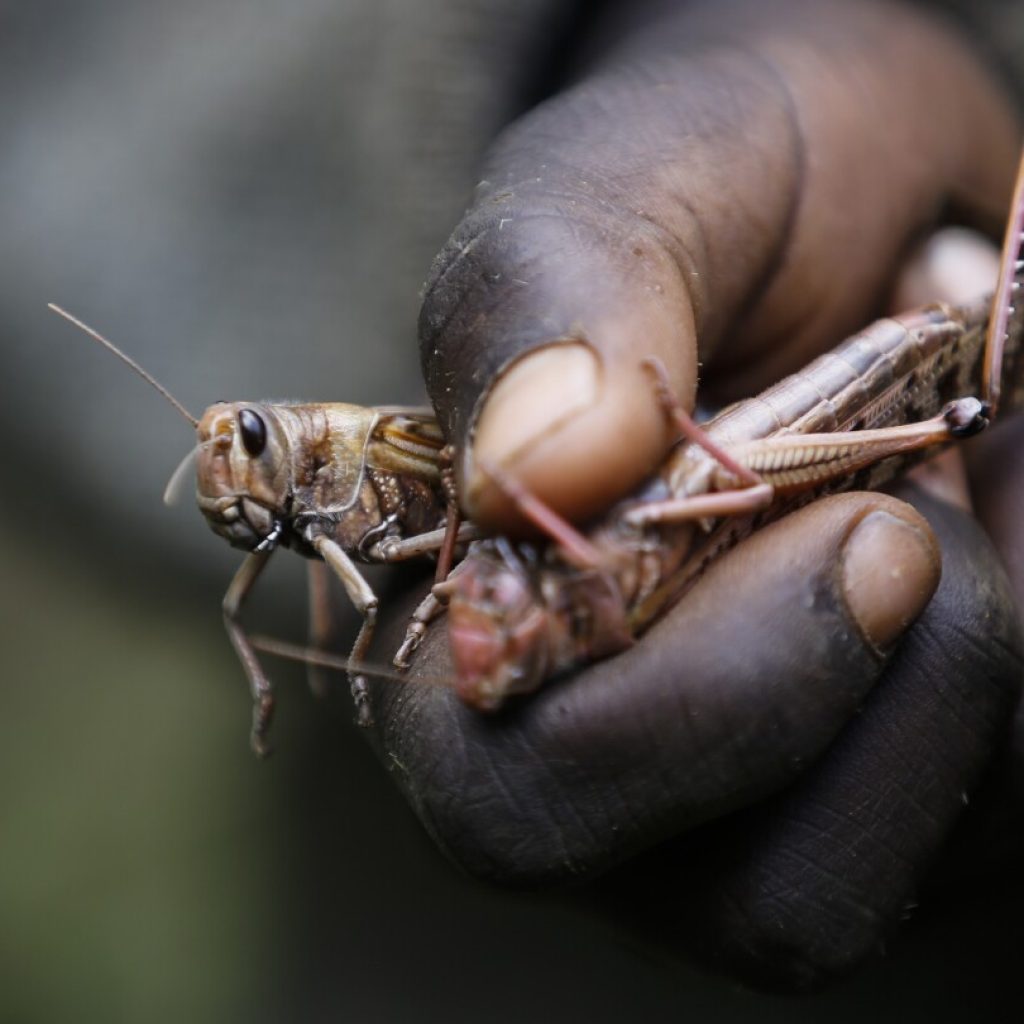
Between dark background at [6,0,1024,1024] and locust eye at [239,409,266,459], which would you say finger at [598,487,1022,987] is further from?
dark background at [6,0,1024,1024]

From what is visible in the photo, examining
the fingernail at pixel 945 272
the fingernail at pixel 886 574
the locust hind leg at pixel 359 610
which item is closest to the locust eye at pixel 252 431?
the locust hind leg at pixel 359 610

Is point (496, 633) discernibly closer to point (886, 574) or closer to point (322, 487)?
point (886, 574)

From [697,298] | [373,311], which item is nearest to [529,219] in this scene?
[697,298]

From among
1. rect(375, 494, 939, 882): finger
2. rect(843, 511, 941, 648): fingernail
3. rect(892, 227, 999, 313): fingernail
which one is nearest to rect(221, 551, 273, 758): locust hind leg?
rect(375, 494, 939, 882): finger

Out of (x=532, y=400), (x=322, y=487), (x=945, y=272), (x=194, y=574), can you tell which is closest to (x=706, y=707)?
(x=532, y=400)

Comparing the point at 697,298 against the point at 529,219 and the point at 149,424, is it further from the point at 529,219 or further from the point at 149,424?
the point at 149,424

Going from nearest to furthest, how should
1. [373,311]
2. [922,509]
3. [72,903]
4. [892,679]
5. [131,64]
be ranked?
1. [892,679]
2. [922,509]
3. [131,64]
4. [373,311]
5. [72,903]

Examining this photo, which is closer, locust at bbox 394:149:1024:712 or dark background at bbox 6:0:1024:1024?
locust at bbox 394:149:1024:712
